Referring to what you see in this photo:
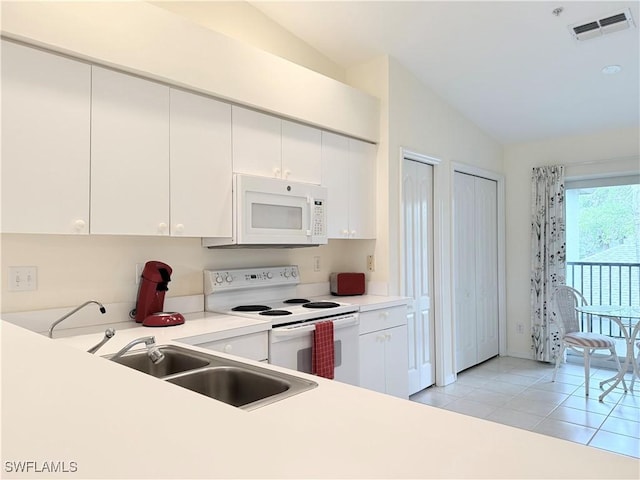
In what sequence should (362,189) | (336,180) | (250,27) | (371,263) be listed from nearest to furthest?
(250,27)
(336,180)
(362,189)
(371,263)

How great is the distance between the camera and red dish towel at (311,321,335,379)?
8.63 ft

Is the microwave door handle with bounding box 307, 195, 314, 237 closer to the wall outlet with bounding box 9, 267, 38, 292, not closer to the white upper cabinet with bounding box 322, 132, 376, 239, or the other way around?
the white upper cabinet with bounding box 322, 132, 376, 239

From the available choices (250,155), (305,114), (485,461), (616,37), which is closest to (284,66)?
(305,114)

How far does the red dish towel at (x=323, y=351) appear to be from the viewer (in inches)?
104

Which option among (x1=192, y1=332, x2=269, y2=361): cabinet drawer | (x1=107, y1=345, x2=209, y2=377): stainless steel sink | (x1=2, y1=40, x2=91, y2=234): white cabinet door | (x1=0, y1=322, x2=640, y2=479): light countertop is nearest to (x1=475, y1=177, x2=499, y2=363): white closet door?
(x1=192, y1=332, x2=269, y2=361): cabinet drawer

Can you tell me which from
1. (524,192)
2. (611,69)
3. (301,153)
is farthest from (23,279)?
(524,192)

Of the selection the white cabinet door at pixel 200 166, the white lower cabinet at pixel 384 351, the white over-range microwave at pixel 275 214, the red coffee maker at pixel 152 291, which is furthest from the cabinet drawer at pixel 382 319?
the red coffee maker at pixel 152 291

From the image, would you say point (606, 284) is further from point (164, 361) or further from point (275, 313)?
point (164, 361)

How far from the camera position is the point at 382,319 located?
3258 mm

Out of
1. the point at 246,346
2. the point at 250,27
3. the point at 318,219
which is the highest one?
the point at 250,27

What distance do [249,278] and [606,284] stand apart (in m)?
4.11

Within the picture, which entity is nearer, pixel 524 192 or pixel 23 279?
pixel 23 279

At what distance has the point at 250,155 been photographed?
279cm

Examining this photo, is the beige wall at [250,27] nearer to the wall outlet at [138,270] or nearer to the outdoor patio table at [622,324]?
the wall outlet at [138,270]
